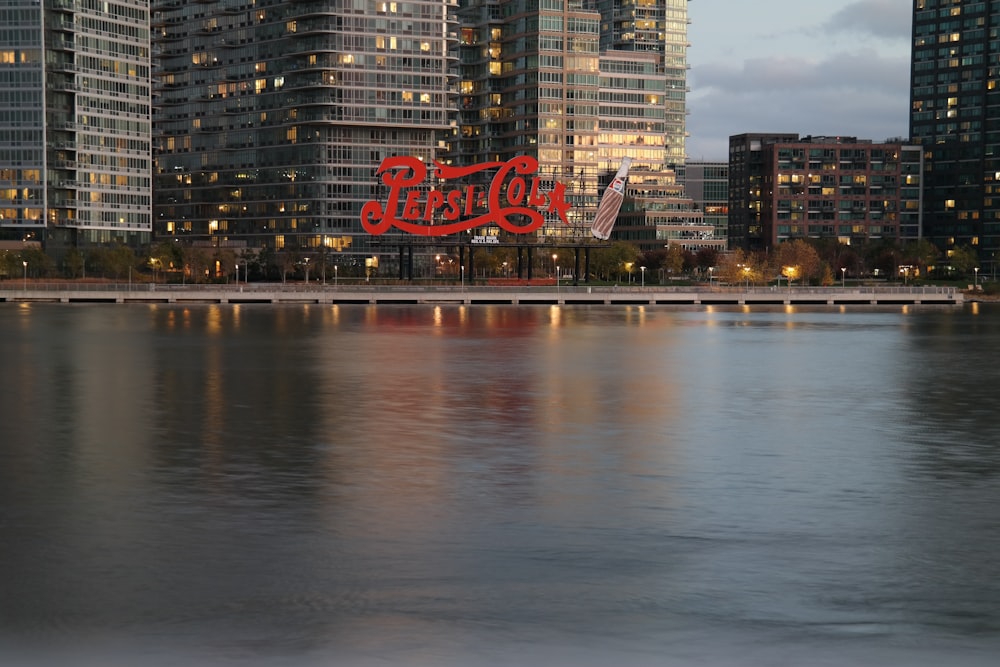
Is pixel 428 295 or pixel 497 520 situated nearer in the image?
pixel 497 520

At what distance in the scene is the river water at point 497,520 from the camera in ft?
50.9

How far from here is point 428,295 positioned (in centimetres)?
16825

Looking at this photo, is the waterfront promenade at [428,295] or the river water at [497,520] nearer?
the river water at [497,520]

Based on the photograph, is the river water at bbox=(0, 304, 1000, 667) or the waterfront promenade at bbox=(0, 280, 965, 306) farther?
the waterfront promenade at bbox=(0, 280, 965, 306)

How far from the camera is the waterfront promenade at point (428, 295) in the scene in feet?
549

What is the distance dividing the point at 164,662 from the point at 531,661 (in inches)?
157

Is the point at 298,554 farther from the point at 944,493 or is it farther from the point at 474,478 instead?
the point at 944,493

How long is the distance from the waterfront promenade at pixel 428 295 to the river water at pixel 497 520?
116m

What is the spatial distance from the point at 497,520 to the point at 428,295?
14635cm

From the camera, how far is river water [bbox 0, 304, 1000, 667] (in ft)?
50.9

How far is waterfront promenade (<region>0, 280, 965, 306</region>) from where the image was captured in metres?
167

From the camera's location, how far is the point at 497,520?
22.4 m

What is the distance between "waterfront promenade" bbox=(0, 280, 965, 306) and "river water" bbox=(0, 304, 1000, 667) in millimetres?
115874

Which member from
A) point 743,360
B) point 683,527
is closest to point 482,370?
point 743,360
